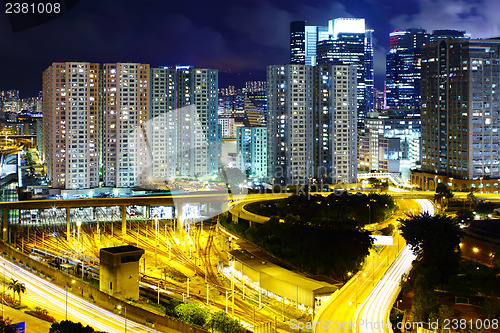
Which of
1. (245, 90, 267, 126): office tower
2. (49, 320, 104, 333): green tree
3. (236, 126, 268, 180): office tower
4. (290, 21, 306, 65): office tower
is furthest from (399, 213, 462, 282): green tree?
(290, 21, 306, 65): office tower

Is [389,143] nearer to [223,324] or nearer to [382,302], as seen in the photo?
[382,302]

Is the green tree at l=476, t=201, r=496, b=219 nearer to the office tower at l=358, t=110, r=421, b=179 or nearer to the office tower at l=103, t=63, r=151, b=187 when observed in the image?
the office tower at l=103, t=63, r=151, b=187

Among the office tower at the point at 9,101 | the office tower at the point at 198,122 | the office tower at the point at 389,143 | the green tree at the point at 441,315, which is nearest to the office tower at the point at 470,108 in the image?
the office tower at the point at 389,143

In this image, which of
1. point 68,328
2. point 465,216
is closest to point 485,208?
point 465,216

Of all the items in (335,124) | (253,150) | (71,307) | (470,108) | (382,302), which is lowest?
(71,307)

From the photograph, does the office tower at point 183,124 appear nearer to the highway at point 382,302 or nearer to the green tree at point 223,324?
the highway at point 382,302
